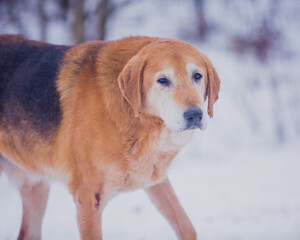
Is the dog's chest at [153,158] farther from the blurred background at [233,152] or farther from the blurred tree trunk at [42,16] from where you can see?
the blurred tree trunk at [42,16]

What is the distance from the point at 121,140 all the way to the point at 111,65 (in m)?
0.59

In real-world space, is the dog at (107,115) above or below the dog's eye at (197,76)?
below

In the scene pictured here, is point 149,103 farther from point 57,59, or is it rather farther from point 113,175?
point 57,59

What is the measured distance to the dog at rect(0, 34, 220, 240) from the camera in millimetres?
2588

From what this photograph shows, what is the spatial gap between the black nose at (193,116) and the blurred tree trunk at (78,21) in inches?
207

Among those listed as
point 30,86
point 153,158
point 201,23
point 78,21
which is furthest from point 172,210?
point 201,23

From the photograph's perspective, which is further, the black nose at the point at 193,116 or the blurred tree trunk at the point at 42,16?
the blurred tree trunk at the point at 42,16

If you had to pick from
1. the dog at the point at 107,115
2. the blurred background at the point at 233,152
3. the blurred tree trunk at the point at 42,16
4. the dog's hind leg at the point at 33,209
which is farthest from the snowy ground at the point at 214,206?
the blurred tree trunk at the point at 42,16

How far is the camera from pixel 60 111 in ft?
9.50

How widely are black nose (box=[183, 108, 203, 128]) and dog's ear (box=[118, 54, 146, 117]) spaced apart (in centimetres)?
36

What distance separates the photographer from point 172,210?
3129mm

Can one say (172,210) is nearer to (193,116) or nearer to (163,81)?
(193,116)

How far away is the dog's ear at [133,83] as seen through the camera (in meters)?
2.58

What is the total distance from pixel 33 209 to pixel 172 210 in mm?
1417
